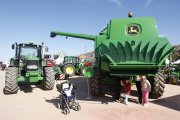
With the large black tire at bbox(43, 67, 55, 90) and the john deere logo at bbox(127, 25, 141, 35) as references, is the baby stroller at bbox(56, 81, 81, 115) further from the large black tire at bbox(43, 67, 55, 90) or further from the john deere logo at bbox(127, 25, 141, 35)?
the large black tire at bbox(43, 67, 55, 90)

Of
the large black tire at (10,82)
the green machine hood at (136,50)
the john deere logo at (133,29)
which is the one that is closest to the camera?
the green machine hood at (136,50)

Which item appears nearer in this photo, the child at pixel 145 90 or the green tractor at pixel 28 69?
the child at pixel 145 90

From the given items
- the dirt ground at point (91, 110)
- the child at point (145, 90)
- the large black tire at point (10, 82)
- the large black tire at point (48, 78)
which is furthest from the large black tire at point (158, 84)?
the large black tire at point (10, 82)

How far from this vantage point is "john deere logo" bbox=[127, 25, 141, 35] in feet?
30.9

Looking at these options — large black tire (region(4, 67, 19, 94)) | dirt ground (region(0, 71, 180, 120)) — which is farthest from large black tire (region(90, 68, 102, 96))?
large black tire (region(4, 67, 19, 94))

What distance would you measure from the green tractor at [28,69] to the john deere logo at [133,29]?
16.7ft

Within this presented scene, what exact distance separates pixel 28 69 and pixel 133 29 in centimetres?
616

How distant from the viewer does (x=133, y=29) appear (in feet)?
31.0

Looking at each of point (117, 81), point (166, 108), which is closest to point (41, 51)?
point (117, 81)

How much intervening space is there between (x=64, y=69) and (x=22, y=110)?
12.7m

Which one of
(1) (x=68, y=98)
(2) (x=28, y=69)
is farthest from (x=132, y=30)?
(2) (x=28, y=69)

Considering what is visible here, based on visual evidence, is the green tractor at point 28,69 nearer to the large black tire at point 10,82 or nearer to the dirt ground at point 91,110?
the large black tire at point 10,82

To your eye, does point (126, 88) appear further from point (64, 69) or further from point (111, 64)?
point (64, 69)

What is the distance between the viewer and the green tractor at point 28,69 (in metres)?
11.2
